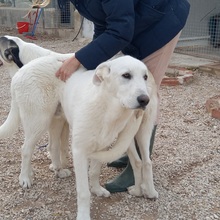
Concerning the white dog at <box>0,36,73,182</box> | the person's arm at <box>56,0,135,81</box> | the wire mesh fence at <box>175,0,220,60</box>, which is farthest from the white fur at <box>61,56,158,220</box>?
the wire mesh fence at <box>175,0,220,60</box>

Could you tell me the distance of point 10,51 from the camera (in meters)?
3.60

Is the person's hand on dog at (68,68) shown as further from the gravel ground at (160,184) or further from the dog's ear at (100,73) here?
the gravel ground at (160,184)

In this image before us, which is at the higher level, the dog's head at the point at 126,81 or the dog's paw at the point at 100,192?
the dog's head at the point at 126,81

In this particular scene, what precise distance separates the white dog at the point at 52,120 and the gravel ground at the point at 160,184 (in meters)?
0.11

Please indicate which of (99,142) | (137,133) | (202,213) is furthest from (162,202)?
(99,142)

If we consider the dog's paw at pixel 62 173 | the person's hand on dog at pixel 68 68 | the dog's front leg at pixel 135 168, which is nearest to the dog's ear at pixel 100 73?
the person's hand on dog at pixel 68 68

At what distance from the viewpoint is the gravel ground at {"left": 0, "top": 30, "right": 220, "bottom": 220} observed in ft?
8.85

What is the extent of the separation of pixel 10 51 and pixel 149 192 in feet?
6.12

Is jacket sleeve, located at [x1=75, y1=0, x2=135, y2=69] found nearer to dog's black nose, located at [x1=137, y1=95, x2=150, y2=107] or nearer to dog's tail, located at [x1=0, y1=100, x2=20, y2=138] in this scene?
dog's black nose, located at [x1=137, y1=95, x2=150, y2=107]

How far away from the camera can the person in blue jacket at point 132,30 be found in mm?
2379

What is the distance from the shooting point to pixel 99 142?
96.6 inches

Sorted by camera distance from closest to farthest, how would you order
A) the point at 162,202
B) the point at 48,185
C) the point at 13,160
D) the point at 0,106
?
the point at 162,202 < the point at 48,185 < the point at 13,160 < the point at 0,106

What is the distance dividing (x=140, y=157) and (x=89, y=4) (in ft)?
4.01

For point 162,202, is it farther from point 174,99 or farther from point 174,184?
point 174,99
